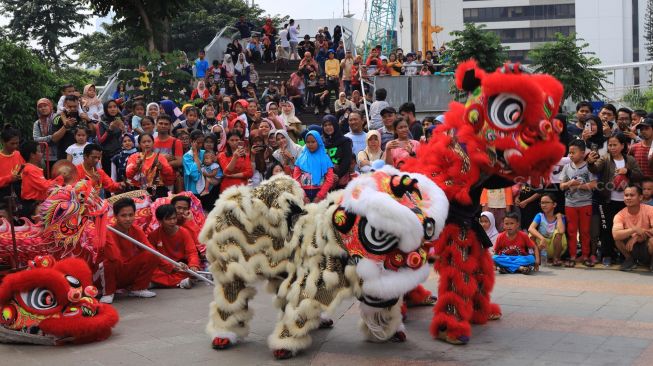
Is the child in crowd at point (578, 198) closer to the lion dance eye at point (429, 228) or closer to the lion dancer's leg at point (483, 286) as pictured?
the lion dancer's leg at point (483, 286)

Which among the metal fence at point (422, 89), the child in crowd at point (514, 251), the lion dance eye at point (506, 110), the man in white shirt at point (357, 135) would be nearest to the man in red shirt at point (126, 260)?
the man in white shirt at point (357, 135)

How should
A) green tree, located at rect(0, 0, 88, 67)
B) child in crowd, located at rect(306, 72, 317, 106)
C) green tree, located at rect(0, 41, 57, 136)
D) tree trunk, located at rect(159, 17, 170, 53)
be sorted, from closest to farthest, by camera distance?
green tree, located at rect(0, 41, 57, 136) < child in crowd, located at rect(306, 72, 317, 106) < tree trunk, located at rect(159, 17, 170, 53) < green tree, located at rect(0, 0, 88, 67)

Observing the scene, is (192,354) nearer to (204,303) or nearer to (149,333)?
(149,333)

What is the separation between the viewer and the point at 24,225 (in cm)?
724

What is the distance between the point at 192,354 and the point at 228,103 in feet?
31.1

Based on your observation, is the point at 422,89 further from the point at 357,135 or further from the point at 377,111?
the point at 357,135

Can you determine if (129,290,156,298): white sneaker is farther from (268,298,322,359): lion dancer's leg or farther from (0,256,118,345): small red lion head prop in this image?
(268,298,322,359): lion dancer's leg

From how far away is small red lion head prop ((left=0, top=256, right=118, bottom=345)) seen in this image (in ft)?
20.3

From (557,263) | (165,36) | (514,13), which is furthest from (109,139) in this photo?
(514,13)

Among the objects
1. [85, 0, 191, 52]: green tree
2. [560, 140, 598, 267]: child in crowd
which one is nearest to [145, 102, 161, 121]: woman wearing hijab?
[560, 140, 598, 267]: child in crowd

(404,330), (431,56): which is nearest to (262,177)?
(404,330)

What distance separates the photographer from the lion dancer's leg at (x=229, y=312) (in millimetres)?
6090

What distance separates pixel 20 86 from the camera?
1377 centimetres

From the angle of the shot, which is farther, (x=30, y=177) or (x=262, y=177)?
(x=262, y=177)
